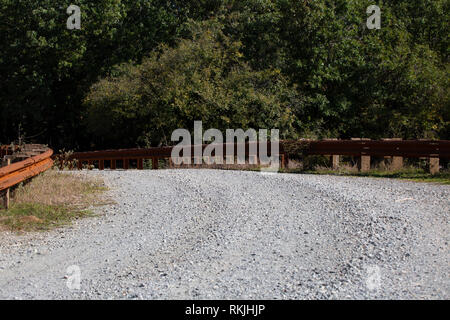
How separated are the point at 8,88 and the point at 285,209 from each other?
2665 centimetres

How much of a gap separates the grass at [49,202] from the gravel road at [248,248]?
446mm

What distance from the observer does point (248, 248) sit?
819 cm

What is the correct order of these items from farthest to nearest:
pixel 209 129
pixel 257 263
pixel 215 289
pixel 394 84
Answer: pixel 394 84 < pixel 209 129 < pixel 257 263 < pixel 215 289

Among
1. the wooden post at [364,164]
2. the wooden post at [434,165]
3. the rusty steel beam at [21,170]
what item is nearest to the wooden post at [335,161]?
the wooden post at [364,164]

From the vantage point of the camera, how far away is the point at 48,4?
31.7 m

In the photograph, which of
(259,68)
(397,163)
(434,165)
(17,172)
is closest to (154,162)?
(259,68)

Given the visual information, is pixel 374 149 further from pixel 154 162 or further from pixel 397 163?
pixel 154 162

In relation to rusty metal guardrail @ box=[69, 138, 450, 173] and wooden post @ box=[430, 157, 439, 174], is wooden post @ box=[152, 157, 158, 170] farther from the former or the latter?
wooden post @ box=[430, 157, 439, 174]

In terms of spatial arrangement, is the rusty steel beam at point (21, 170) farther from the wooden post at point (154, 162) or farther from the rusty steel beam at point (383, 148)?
the wooden post at point (154, 162)

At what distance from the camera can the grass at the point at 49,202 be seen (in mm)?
10242

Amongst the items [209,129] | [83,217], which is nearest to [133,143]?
[209,129]

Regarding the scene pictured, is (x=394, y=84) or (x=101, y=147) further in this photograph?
(x=101, y=147)

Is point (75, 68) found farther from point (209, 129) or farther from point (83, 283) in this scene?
point (83, 283)

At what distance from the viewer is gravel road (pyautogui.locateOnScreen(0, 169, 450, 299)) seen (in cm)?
638
